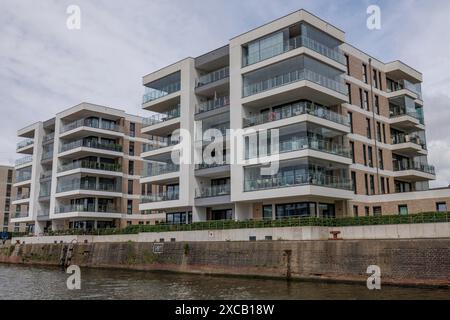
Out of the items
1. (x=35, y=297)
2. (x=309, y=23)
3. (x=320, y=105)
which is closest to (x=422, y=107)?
(x=320, y=105)

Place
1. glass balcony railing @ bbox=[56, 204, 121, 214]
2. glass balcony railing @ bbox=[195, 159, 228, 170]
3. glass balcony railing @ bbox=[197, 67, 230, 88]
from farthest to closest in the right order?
glass balcony railing @ bbox=[56, 204, 121, 214]
glass balcony railing @ bbox=[197, 67, 230, 88]
glass balcony railing @ bbox=[195, 159, 228, 170]

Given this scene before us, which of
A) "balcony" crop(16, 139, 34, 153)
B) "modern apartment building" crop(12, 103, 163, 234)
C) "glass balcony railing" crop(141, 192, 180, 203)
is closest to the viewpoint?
"glass balcony railing" crop(141, 192, 180, 203)

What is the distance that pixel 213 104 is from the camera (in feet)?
145

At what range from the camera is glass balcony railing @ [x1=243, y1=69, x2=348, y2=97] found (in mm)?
36656

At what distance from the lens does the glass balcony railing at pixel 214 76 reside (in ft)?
143

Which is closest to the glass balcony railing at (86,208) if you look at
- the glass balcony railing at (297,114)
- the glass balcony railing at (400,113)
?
the glass balcony railing at (297,114)

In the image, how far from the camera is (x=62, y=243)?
5078cm

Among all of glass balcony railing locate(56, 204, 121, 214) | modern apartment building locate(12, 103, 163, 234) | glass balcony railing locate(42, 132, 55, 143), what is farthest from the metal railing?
glass balcony railing locate(42, 132, 55, 143)

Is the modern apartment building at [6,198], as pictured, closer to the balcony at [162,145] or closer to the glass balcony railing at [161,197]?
the balcony at [162,145]

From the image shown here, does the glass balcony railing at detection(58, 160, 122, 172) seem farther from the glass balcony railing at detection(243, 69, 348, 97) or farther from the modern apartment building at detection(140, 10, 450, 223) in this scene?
the glass balcony railing at detection(243, 69, 348, 97)

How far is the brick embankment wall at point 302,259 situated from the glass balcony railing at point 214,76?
1611cm

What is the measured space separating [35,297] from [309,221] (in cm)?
1746

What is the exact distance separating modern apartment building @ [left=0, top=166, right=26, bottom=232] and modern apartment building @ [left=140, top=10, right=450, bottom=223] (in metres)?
60.3

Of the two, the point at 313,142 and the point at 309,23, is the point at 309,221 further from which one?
the point at 309,23
